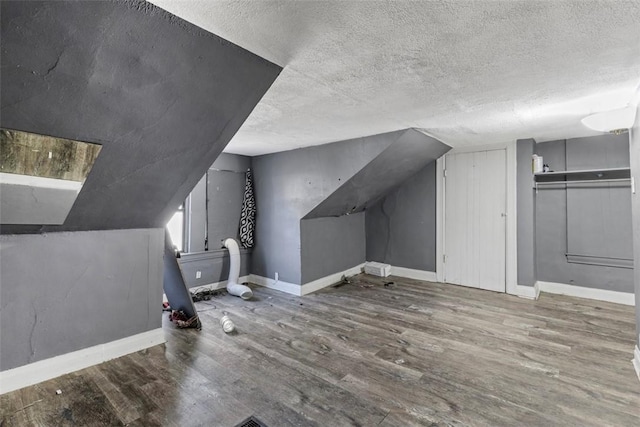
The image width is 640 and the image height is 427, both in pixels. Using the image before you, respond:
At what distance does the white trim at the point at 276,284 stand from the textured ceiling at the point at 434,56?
2.24 m

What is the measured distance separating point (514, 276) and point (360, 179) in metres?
2.46

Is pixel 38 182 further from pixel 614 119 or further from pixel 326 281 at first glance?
pixel 614 119

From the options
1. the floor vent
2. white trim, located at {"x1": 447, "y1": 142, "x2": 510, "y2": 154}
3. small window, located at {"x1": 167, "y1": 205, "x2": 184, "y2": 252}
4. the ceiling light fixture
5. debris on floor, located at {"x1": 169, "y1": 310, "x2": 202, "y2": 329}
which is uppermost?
white trim, located at {"x1": 447, "y1": 142, "x2": 510, "y2": 154}

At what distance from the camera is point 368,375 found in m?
2.19

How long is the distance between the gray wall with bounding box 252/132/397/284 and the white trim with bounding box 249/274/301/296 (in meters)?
0.06

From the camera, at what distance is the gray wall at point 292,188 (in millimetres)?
3734

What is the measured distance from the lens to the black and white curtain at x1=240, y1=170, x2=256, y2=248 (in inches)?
181

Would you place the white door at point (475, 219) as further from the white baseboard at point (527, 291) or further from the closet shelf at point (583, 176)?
the closet shelf at point (583, 176)

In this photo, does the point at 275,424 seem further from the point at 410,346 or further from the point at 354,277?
the point at 354,277

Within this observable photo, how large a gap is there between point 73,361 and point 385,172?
3.74 metres

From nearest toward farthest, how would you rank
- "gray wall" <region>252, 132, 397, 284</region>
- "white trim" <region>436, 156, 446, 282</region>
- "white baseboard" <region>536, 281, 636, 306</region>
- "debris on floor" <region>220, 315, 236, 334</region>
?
"debris on floor" <region>220, 315, 236, 334</region> < "white baseboard" <region>536, 281, 636, 306</region> < "gray wall" <region>252, 132, 397, 284</region> < "white trim" <region>436, 156, 446, 282</region>

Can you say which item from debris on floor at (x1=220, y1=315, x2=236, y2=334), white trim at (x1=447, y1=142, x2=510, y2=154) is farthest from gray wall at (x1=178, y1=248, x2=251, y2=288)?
white trim at (x1=447, y1=142, x2=510, y2=154)

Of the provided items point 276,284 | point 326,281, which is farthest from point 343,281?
point 276,284

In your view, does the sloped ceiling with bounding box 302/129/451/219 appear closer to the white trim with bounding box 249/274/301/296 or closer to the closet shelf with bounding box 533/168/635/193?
the white trim with bounding box 249/274/301/296
